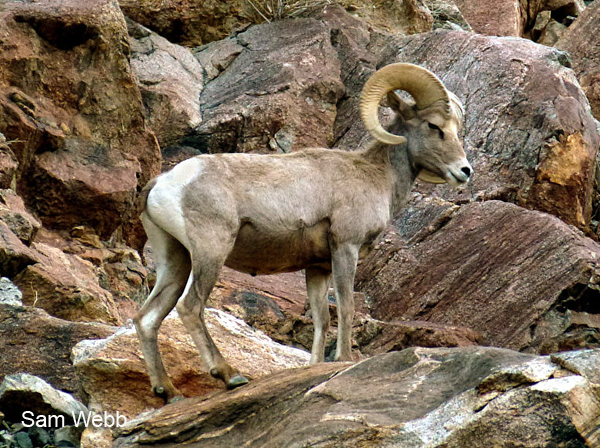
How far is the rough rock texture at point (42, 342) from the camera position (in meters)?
9.73

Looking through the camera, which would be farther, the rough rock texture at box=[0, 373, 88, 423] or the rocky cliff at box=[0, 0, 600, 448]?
the rough rock texture at box=[0, 373, 88, 423]

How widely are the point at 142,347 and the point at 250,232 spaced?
1.21 m

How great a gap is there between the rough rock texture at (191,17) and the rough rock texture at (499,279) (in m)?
6.71

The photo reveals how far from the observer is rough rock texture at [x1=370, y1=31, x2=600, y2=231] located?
1540 centimetres

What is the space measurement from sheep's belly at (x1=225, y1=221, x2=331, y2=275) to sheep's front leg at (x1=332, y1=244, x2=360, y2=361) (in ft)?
0.49

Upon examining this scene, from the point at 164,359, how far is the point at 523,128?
850cm

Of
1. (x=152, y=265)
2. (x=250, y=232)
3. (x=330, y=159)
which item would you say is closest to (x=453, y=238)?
(x=152, y=265)

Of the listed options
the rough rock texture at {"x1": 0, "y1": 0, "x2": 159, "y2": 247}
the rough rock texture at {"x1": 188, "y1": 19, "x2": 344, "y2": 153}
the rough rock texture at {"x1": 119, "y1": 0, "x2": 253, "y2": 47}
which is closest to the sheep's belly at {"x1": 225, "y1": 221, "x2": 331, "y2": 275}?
the rough rock texture at {"x1": 0, "y1": 0, "x2": 159, "y2": 247}

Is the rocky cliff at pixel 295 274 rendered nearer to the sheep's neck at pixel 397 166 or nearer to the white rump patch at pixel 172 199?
the white rump patch at pixel 172 199

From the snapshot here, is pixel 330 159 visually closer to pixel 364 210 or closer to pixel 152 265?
pixel 364 210

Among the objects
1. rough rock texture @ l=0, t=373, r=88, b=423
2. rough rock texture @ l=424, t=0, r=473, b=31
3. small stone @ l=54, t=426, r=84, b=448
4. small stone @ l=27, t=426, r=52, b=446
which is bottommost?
small stone @ l=54, t=426, r=84, b=448

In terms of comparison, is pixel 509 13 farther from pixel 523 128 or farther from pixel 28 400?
pixel 28 400

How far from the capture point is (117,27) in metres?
14.6

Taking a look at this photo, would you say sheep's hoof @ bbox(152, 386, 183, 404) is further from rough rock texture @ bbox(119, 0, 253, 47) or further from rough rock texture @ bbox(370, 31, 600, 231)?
rough rock texture @ bbox(119, 0, 253, 47)
